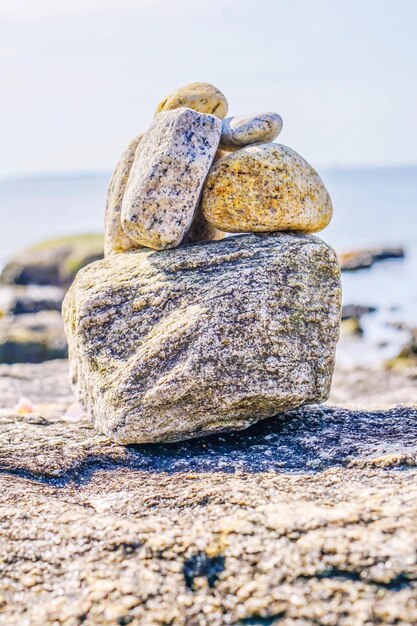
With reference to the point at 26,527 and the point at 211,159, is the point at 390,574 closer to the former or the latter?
the point at 26,527

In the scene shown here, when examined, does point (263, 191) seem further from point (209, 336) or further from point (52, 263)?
point (52, 263)

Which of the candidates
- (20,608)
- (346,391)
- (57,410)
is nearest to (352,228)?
(346,391)

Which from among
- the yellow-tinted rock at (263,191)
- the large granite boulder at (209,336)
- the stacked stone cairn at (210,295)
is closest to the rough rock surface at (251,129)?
the stacked stone cairn at (210,295)

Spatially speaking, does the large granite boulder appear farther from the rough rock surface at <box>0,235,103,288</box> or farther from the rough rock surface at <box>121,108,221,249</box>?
the rough rock surface at <box>0,235,103,288</box>

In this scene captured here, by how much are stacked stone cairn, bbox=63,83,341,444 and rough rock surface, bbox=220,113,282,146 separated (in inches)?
0.5

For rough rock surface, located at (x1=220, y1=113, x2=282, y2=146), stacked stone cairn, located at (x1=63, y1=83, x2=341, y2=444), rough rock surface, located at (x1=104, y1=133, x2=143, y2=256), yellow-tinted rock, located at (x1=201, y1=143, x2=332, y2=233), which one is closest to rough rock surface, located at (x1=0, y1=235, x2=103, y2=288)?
rough rock surface, located at (x1=104, y1=133, x2=143, y2=256)

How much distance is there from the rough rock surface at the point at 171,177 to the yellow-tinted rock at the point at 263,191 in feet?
0.56

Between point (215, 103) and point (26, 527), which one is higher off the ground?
point (215, 103)

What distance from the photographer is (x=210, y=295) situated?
543 cm

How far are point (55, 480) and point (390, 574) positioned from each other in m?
2.63

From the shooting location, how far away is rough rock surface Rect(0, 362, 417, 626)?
3326 mm

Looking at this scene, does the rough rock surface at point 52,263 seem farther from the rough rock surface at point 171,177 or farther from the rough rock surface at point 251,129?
the rough rock surface at point 171,177

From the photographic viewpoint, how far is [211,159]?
570 cm

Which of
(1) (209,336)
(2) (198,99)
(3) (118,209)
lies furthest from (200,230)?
(1) (209,336)
